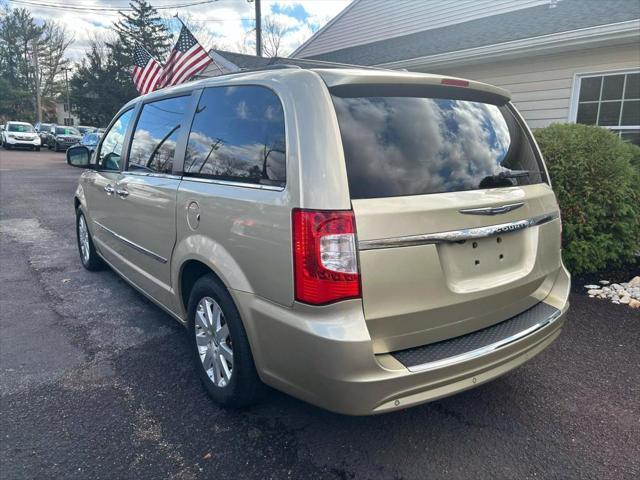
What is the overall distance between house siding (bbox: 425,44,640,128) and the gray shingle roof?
435 millimetres

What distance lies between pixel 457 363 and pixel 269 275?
957 millimetres

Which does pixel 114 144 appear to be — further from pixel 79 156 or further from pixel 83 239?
pixel 83 239

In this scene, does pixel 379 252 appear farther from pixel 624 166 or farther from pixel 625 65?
pixel 625 65

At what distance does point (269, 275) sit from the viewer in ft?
7.47

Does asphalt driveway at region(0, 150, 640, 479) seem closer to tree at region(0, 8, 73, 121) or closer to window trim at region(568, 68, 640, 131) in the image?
window trim at region(568, 68, 640, 131)

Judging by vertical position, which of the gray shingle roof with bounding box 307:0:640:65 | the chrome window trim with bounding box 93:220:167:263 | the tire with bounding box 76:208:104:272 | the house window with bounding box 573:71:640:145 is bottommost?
the tire with bounding box 76:208:104:272

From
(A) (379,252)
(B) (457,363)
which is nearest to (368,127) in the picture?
(A) (379,252)

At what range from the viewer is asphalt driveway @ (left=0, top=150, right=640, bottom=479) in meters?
2.40

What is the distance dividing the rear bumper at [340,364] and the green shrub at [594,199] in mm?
3208

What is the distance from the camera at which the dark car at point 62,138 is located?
3088cm

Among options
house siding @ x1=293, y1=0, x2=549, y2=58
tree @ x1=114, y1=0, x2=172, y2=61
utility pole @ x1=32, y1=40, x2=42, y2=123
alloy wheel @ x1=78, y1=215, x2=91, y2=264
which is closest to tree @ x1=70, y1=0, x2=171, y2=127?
tree @ x1=114, y1=0, x2=172, y2=61

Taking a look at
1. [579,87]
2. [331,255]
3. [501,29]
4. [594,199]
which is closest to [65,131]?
[501,29]

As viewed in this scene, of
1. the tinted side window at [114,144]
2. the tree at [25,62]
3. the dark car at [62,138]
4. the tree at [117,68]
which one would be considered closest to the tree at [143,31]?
the tree at [117,68]

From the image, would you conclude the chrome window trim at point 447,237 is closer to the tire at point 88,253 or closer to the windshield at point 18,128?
the tire at point 88,253
